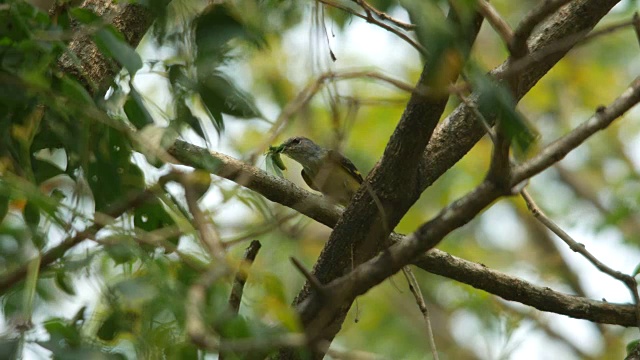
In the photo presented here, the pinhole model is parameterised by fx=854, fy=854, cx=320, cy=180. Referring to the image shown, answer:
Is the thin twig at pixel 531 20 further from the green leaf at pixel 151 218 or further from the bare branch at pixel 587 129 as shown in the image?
the green leaf at pixel 151 218

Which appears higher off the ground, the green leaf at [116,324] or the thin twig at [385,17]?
the thin twig at [385,17]

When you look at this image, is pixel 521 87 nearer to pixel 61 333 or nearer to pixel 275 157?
pixel 275 157

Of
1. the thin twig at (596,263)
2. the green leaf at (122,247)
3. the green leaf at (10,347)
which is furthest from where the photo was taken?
the thin twig at (596,263)

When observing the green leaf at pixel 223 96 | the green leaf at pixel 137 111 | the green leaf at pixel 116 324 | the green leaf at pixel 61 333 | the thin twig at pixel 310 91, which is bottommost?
the green leaf at pixel 61 333

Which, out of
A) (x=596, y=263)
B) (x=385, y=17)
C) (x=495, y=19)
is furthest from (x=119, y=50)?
(x=596, y=263)

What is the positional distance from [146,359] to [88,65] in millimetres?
1715

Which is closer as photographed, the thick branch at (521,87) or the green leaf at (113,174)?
the green leaf at (113,174)

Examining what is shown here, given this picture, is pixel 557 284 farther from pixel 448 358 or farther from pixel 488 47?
pixel 488 47

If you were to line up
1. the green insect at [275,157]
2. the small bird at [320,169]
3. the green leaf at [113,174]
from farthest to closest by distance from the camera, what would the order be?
the small bird at [320,169] < the green insect at [275,157] < the green leaf at [113,174]

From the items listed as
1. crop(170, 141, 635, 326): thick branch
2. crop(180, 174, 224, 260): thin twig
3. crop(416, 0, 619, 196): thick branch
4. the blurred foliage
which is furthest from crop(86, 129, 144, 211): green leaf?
crop(416, 0, 619, 196): thick branch

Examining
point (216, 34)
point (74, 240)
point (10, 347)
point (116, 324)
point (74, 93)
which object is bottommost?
point (10, 347)

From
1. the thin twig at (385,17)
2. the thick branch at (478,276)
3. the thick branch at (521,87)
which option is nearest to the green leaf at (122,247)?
the thin twig at (385,17)

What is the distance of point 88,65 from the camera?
3242 mm

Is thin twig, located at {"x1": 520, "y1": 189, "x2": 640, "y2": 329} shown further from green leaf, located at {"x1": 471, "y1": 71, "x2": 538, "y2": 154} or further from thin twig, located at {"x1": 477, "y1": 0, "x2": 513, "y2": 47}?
green leaf, located at {"x1": 471, "y1": 71, "x2": 538, "y2": 154}
